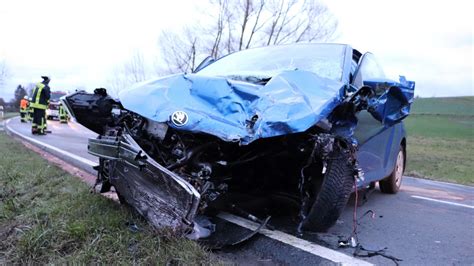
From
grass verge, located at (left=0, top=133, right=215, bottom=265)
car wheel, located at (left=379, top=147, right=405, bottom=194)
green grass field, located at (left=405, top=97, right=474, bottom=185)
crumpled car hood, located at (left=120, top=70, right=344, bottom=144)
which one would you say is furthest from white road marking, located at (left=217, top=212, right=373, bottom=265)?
green grass field, located at (left=405, top=97, right=474, bottom=185)

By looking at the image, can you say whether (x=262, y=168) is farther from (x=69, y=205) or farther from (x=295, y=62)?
(x=69, y=205)

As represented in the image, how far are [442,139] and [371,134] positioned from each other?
890 inches

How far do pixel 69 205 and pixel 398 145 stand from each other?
379 centimetres

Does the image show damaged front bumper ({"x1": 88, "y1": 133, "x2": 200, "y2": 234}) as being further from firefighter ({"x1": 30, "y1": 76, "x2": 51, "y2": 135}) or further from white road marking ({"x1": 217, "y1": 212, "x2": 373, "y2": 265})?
firefighter ({"x1": 30, "y1": 76, "x2": 51, "y2": 135})

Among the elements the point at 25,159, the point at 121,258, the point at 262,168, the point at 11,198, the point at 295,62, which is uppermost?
the point at 295,62

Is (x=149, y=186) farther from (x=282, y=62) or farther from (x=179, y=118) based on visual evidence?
(x=282, y=62)

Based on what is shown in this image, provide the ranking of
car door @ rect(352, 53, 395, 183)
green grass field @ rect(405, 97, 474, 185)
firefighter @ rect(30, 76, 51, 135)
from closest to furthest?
1. car door @ rect(352, 53, 395, 183)
2. green grass field @ rect(405, 97, 474, 185)
3. firefighter @ rect(30, 76, 51, 135)

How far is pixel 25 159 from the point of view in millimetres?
6426

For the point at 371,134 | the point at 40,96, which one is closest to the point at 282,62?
the point at 371,134

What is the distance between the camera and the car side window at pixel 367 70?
3836mm

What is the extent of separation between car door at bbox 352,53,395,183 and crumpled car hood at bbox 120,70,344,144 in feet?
1.61

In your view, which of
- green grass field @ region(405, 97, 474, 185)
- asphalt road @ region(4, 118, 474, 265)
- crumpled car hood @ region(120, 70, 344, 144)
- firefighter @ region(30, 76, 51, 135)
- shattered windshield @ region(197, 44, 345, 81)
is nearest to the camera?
crumpled car hood @ region(120, 70, 344, 144)

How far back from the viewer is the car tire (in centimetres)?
303

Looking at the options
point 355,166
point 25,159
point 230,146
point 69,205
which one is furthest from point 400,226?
point 25,159
